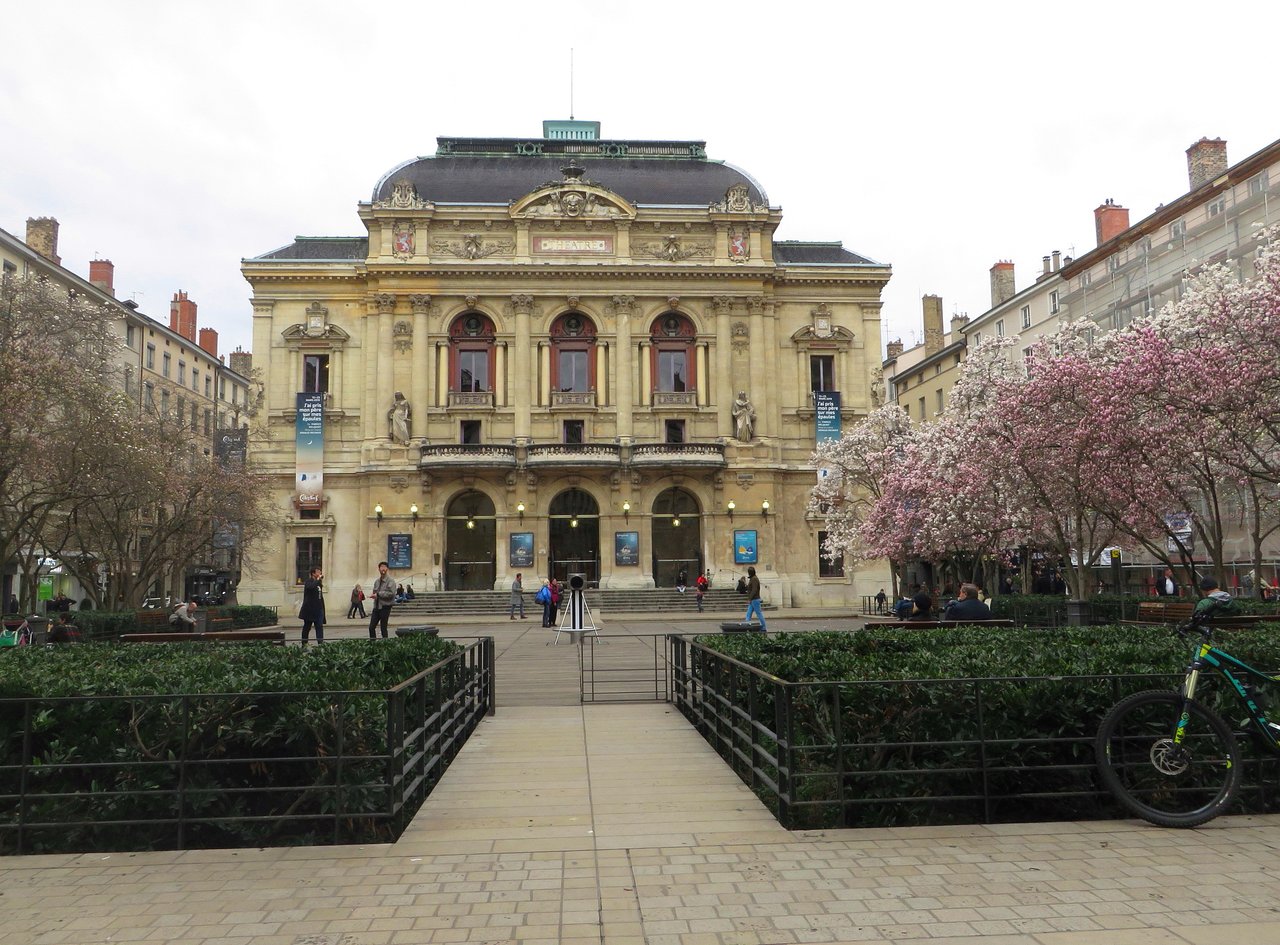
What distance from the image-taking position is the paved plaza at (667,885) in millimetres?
5582

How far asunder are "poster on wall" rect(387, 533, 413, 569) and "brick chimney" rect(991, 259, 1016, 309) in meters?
44.5

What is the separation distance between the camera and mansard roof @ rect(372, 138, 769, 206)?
55125 millimetres

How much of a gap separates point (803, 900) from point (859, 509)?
46206 millimetres

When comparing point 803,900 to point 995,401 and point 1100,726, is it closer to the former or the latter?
point 1100,726

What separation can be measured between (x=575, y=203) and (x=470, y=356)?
9.82 metres

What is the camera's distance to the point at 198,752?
7.43 meters

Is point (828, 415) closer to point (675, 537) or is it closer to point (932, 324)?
point (675, 537)

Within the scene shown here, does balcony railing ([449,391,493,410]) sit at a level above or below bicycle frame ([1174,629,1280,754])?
above

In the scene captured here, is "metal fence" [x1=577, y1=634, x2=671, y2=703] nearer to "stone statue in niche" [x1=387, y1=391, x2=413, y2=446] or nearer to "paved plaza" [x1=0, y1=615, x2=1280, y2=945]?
"paved plaza" [x1=0, y1=615, x2=1280, y2=945]

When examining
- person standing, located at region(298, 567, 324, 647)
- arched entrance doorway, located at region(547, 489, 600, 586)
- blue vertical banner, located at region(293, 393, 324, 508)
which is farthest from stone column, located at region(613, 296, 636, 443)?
person standing, located at region(298, 567, 324, 647)

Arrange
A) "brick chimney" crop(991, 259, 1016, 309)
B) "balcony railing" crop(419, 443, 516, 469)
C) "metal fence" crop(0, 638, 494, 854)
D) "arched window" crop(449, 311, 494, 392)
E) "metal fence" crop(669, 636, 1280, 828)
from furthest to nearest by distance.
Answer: "brick chimney" crop(991, 259, 1016, 309)
"arched window" crop(449, 311, 494, 392)
"balcony railing" crop(419, 443, 516, 469)
"metal fence" crop(669, 636, 1280, 828)
"metal fence" crop(0, 638, 494, 854)

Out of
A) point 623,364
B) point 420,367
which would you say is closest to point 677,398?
point 623,364

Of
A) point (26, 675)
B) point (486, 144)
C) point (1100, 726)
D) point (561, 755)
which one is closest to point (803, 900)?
point (1100, 726)

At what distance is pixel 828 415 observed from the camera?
52.4 metres
